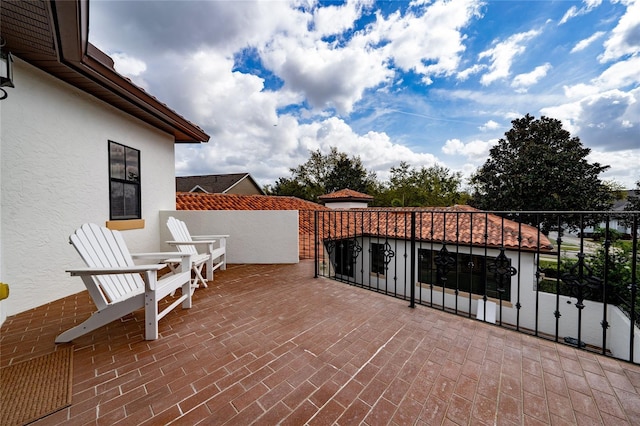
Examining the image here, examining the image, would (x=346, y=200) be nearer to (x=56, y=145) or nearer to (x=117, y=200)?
(x=117, y=200)

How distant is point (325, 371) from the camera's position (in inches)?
70.4

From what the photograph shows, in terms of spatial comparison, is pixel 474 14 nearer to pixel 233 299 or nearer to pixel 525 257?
pixel 525 257

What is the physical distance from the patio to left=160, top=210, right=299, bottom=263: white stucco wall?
254cm

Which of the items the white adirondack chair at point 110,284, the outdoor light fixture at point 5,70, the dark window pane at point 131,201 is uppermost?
the outdoor light fixture at point 5,70

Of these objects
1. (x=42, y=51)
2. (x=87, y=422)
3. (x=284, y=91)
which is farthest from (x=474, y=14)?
(x=87, y=422)

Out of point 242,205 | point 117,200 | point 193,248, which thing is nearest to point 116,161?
point 117,200

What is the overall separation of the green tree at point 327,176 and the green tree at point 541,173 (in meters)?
14.4

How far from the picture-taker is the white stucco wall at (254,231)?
5395 mm

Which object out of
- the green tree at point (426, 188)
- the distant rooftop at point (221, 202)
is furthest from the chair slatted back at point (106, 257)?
the green tree at point (426, 188)

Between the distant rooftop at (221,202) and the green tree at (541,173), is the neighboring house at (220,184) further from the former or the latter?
the green tree at (541,173)

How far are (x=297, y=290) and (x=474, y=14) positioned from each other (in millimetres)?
8345

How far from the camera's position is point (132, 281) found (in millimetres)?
2637

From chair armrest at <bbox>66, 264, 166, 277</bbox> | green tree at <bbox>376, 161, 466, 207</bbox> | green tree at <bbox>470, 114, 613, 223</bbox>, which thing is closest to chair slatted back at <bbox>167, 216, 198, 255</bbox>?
chair armrest at <bbox>66, 264, 166, 277</bbox>

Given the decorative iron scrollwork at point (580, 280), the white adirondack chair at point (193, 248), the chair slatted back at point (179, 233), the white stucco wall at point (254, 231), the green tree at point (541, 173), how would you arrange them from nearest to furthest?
the decorative iron scrollwork at point (580, 280) → the white adirondack chair at point (193, 248) → the chair slatted back at point (179, 233) → the white stucco wall at point (254, 231) → the green tree at point (541, 173)
